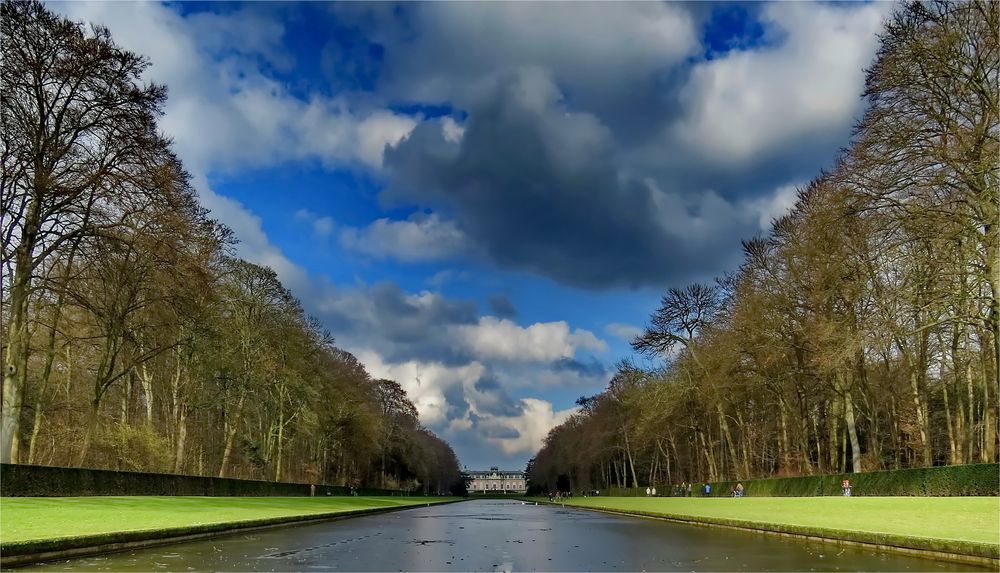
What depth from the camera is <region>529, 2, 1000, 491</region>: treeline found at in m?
25.4

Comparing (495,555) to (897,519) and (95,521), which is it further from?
(897,519)

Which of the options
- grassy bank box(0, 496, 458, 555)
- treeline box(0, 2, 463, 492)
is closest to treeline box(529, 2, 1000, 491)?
grassy bank box(0, 496, 458, 555)

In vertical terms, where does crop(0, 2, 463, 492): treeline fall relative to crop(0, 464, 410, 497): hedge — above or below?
above

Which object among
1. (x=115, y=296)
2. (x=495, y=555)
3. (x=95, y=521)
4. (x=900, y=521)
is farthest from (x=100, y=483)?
(x=900, y=521)

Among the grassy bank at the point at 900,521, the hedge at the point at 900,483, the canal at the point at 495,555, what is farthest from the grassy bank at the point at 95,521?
the hedge at the point at 900,483

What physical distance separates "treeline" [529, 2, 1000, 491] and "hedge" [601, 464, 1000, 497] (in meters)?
3.42

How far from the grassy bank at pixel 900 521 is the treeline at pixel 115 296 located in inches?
950

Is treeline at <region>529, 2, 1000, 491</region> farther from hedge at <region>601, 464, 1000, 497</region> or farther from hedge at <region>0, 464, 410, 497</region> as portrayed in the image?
hedge at <region>0, 464, 410, 497</region>

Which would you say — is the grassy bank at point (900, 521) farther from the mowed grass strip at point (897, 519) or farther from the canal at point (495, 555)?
the canal at point (495, 555)

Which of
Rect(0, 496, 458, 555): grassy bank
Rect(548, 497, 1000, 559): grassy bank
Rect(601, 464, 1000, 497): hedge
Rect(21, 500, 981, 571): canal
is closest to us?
Rect(21, 500, 981, 571): canal

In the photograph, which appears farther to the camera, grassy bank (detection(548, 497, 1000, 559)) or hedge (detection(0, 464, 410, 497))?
hedge (detection(0, 464, 410, 497))

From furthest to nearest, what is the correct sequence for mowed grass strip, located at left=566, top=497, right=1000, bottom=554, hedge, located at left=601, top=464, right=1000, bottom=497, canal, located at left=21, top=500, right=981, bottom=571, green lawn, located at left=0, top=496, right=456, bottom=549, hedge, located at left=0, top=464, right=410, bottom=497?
hedge, located at left=601, top=464, right=1000, bottom=497 → hedge, located at left=0, top=464, right=410, bottom=497 → mowed grass strip, located at left=566, top=497, right=1000, bottom=554 → green lawn, located at left=0, top=496, right=456, bottom=549 → canal, located at left=21, top=500, right=981, bottom=571

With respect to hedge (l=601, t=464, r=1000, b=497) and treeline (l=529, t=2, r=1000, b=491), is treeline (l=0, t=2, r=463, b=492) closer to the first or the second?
treeline (l=529, t=2, r=1000, b=491)

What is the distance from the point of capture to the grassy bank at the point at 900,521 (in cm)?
1681
